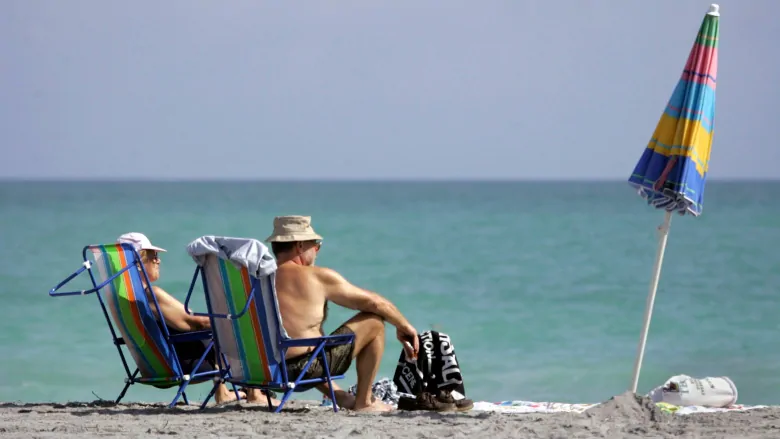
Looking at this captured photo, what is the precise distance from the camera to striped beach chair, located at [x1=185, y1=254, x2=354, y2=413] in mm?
4859

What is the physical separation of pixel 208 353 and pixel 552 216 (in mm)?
41244

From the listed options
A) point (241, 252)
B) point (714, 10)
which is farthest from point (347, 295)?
point (714, 10)

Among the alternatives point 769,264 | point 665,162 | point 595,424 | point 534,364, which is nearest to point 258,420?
point 595,424

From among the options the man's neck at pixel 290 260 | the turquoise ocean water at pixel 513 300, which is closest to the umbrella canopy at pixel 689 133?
the man's neck at pixel 290 260

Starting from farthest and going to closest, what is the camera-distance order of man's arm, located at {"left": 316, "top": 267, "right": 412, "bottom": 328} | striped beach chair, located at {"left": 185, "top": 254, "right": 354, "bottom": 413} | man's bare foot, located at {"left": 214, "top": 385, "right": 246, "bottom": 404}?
1. man's bare foot, located at {"left": 214, "top": 385, "right": 246, "bottom": 404}
2. man's arm, located at {"left": 316, "top": 267, "right": 412, "bottom": 328}
3. striped beach chair, located at {"left": 185, "top": 254, "right": 354, "bottom": 413}

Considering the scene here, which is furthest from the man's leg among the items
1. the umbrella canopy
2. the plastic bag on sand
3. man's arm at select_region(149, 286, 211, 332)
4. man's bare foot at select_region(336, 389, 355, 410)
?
the plastic bag on sand

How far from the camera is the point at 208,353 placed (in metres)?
5.54

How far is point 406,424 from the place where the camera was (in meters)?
4.78

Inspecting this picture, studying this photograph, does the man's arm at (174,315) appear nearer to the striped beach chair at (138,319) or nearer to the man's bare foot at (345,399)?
the striped beach chair at (138,319)

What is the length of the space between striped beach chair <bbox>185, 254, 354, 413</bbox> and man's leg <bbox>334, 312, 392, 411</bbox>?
20 cm

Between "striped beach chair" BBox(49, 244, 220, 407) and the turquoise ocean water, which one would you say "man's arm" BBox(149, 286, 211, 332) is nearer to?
"striped beach chair" BBox(49, 244, 220, 407)

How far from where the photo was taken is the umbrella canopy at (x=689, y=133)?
15.8 feet

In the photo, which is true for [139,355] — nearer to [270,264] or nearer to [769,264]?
[270,264]

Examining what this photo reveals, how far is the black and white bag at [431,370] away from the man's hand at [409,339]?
9 cm
